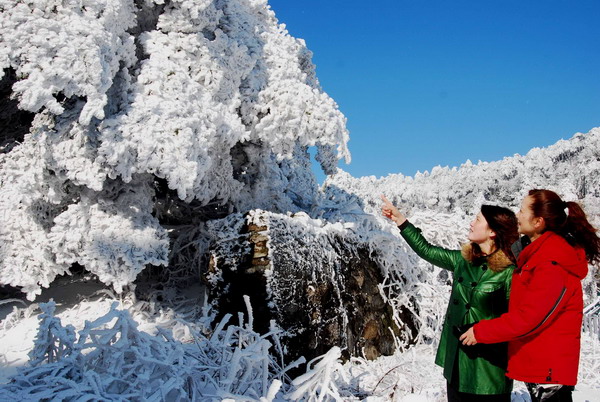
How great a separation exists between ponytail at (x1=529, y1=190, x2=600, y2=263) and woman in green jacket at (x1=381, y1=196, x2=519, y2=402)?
260mm

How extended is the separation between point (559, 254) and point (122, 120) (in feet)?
12.9

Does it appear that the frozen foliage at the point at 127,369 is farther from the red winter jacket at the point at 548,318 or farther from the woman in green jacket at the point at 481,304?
the red winter jacket at the point at 548,318

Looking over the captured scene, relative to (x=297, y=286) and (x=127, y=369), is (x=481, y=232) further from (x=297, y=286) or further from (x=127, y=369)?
(x=297, y=286)

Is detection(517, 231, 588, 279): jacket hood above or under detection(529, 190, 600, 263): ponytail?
under

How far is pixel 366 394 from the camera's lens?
9.72 feet

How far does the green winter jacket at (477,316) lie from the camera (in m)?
2.31

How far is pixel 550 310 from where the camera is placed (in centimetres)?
202

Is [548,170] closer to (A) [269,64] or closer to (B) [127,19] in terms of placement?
(A) [269,64]

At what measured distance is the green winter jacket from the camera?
7.59 ft

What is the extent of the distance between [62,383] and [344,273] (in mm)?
3890

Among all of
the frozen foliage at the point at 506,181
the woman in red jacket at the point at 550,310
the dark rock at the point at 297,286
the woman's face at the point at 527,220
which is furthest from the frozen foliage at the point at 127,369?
the frozen foliage at the point at 506,181

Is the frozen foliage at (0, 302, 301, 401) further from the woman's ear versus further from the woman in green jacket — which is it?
the woman's ear

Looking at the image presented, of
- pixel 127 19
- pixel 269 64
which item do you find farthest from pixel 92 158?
pixel 269 64

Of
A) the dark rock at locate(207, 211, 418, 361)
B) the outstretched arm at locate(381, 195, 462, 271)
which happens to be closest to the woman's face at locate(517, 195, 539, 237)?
the outstretched arm at locate(381, 195, 462, 271)
